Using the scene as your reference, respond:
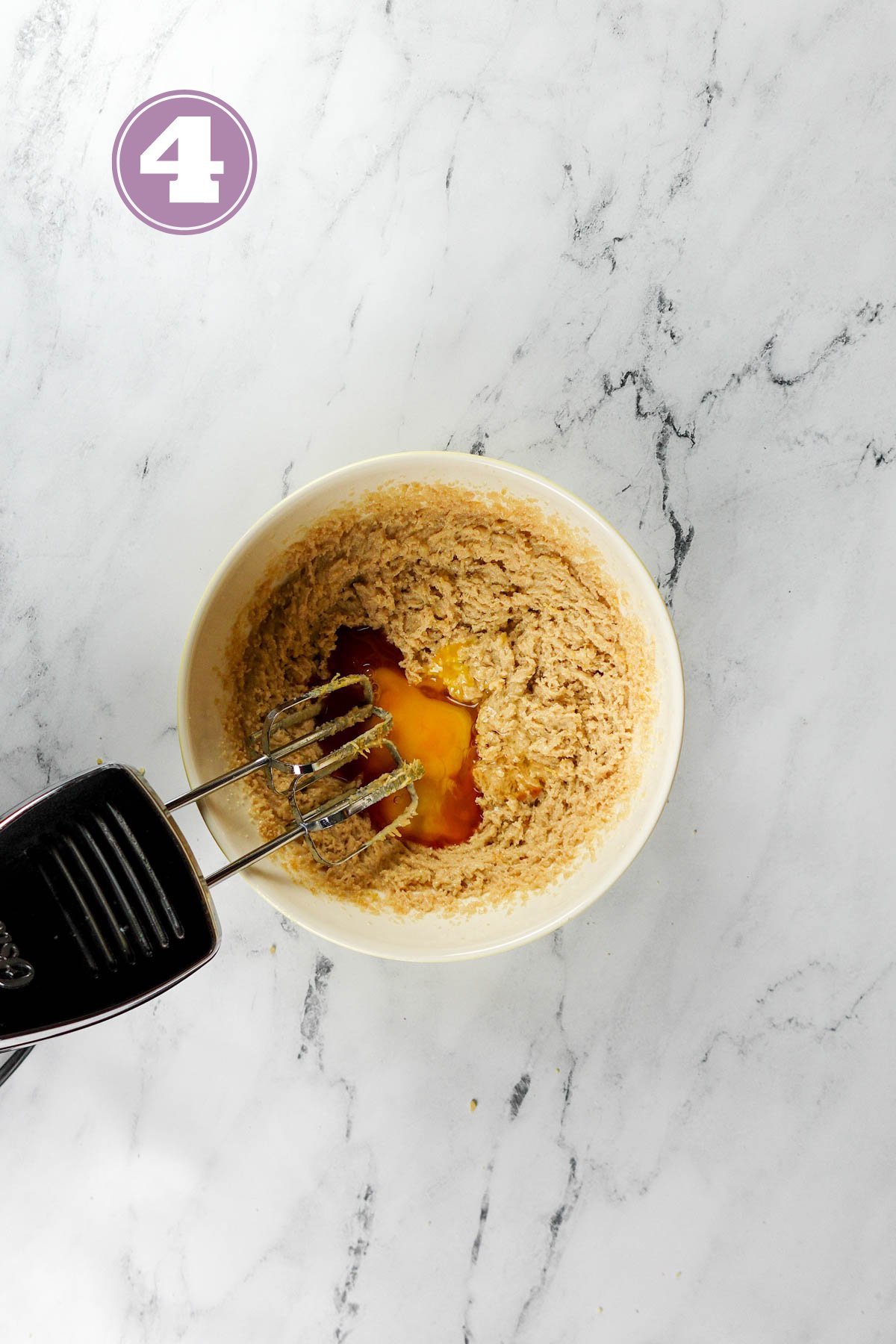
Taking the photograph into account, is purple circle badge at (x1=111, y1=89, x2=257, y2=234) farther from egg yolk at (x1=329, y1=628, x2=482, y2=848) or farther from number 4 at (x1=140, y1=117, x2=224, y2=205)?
egg yolk at (x1=329, y1=628, x2=482, y2=848)

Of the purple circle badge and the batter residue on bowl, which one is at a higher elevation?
the purple circle badge

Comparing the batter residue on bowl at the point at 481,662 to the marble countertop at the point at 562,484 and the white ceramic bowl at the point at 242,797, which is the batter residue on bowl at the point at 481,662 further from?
the marble countertop at the point at 562,484

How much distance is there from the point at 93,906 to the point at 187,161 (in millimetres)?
997

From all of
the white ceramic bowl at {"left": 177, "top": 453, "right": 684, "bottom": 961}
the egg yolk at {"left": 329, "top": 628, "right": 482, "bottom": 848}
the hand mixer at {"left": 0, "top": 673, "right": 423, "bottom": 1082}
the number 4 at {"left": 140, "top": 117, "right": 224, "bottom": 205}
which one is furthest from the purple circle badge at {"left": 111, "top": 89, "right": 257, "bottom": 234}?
the hand mixer at {"left": 0, "top": 673, "right": 423, "bottom": 1082}

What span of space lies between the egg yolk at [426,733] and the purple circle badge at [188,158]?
2.03 feet

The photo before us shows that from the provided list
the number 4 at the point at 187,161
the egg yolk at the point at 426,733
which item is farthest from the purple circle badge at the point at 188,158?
the egg yolk at the point at 426,733

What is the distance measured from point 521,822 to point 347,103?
101 cm

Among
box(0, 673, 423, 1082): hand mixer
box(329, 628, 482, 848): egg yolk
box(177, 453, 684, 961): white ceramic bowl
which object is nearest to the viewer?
box(0, 673, 423, 1082): hand mixer

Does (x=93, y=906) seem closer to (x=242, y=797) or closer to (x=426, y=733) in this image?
(x=242, y=797)

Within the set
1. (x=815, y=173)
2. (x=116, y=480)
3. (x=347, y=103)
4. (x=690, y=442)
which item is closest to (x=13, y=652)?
(x=116, y=480)

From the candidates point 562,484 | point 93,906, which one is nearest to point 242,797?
point 93,906

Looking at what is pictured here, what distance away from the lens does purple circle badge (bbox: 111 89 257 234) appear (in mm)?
1214

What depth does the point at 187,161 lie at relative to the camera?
3.98ft

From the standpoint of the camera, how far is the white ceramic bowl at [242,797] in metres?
1.00
